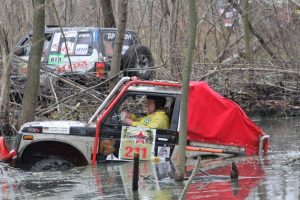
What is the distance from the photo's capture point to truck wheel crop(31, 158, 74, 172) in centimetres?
1081

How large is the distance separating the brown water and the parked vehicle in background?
791cm

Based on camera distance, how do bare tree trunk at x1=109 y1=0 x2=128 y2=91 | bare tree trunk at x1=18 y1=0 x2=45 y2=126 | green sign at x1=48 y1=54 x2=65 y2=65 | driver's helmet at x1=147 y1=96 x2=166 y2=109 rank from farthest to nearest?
green sign at x1=48 y1=54 x2=65 y2=65, bare tree trunk at x1=109 y1=0 x2=128 y2=91, bare tree trunk at x1=18 y1=0 x2=45 y2=126, driver's helmet at x1=147 y1=96 x2=166 y2=109

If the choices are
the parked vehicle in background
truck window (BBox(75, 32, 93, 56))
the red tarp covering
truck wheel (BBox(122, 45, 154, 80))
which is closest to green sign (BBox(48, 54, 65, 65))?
the parked vehicle in background

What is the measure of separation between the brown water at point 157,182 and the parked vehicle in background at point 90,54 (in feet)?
26.0

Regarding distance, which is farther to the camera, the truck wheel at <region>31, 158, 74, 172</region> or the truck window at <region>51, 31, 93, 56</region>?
the truck window at <region>51, 31, 93, 56</region>

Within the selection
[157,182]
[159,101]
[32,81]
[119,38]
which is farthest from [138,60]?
[157,182]

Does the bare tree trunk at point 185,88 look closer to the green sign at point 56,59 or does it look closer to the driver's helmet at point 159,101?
the driver's helmet at point 159,101

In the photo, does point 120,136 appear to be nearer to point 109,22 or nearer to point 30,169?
point 30,169

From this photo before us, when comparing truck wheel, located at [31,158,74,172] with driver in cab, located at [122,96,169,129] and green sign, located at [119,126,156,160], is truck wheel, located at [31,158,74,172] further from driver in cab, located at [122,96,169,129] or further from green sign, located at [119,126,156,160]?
driver in cab, located at [122,96,169,129]

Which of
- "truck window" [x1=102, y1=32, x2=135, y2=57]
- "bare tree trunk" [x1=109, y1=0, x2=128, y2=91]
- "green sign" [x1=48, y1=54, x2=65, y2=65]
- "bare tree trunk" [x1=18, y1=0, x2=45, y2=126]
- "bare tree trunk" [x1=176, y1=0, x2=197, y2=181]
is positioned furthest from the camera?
"green sign" [x1=48, y1=54, x2=65, y2=65]

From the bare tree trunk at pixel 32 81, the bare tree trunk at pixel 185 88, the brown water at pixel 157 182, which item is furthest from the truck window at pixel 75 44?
the bare tree trunk at pixel 185 88

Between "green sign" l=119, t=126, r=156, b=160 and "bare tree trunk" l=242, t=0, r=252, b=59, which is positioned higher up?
"bare tree trunk" l=242, t=0, r=252, b=59

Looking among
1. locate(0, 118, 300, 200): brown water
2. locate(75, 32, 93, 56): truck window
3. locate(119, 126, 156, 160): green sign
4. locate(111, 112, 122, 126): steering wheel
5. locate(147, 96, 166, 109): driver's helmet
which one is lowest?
locate(0, 118, 300, 200): brown water

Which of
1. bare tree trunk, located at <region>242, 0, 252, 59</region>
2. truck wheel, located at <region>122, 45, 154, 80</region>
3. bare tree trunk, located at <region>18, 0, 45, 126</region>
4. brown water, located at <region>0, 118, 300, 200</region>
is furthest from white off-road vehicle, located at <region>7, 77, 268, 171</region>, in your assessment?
bare tree trunk, located at <region>242, 0, 252, 59</region>
